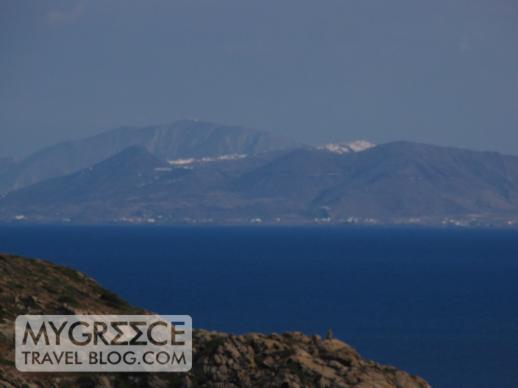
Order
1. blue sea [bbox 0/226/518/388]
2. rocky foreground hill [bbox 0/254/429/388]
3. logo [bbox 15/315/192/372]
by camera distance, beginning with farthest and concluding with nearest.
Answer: blue sea [bbox 0/226/518/388], logo [bbox 15/315/192/372], rocky foreground hill [bbox 0/254/429/388]

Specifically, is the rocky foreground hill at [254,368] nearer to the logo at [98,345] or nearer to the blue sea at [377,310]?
the logo at [98,345]

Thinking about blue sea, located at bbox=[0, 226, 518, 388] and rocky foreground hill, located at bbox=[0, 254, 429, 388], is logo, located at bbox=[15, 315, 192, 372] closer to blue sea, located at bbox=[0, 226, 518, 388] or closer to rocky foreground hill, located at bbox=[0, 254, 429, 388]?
rocky foreground hill, located at bbox=[0, 254, 429, 388]

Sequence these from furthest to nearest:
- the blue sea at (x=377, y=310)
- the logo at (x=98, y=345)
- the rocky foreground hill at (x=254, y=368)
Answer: the blue sea at (x=377, y=310), the logo at (x=98, y=345), the rocky foreground hill at (x=254, y=368)

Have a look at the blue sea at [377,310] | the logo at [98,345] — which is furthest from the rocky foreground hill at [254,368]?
the blue sea at [377,310]

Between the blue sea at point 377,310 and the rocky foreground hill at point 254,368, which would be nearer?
the rocky foreground hill at point 254,368

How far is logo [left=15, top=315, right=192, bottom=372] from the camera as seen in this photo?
39188 millimetres

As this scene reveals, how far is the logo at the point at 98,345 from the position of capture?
129 ft

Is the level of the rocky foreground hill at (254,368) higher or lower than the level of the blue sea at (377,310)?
higher

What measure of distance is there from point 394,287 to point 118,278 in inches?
1717

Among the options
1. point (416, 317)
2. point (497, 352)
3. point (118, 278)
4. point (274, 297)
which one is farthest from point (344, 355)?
point (118, 278)

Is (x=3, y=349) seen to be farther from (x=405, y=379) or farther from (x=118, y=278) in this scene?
(x=118, y=278)

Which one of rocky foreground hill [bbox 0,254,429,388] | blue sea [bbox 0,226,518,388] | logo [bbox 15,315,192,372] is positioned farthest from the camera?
blue sea [bbox 0,226,518,388]

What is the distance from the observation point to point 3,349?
39812 mm

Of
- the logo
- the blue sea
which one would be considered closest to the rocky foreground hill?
the logo
